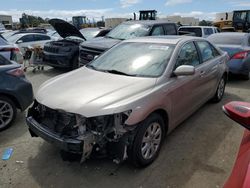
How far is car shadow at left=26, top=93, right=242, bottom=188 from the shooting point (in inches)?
121

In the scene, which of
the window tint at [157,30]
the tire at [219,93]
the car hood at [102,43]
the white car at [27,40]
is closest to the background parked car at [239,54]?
the tire at [219,93]

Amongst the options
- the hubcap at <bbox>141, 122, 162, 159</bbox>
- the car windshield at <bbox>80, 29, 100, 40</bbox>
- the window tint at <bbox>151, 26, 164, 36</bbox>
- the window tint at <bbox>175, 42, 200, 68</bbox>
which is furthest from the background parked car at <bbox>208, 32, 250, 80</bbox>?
the car windshield at <bbox>80, 29, 100, 40</bbox>

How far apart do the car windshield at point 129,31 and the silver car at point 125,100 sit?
11.7 ft

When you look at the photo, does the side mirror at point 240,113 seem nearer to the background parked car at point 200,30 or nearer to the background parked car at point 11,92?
the background parked car at point 11,92

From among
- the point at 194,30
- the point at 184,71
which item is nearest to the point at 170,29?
the point at 194,30

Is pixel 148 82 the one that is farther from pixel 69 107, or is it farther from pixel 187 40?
pixel 187 40

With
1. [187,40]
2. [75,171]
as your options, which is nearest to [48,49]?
[187,40]

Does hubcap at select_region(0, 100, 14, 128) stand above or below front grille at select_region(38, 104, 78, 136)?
below

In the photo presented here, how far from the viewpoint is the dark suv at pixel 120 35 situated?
306 inches

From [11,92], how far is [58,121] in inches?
71.0

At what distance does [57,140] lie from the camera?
2.99 metres

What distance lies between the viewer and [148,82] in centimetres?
340

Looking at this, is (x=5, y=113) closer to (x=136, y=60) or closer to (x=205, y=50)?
(x=136, y=60)

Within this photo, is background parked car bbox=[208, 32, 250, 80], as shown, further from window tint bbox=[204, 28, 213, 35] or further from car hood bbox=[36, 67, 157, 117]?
window tint bbox=[204, 28, 213, 35]
